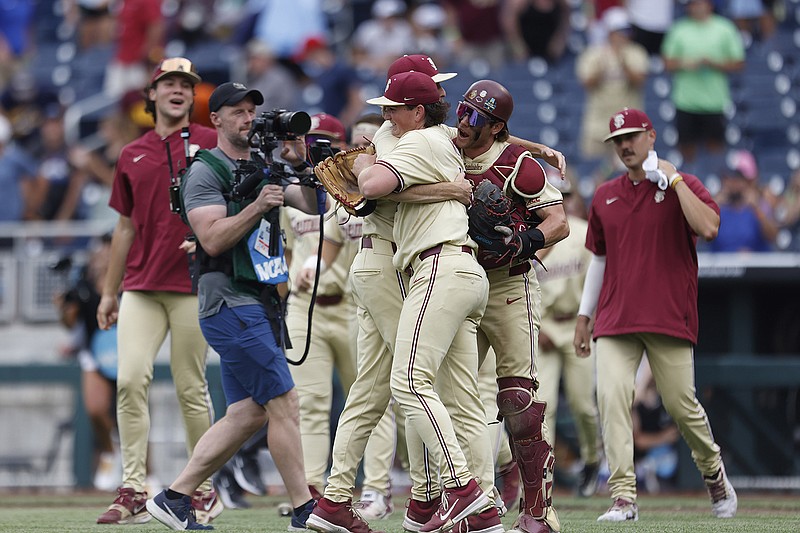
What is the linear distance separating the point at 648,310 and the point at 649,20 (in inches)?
321

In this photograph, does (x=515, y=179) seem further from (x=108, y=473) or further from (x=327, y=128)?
(x=108, y=473)

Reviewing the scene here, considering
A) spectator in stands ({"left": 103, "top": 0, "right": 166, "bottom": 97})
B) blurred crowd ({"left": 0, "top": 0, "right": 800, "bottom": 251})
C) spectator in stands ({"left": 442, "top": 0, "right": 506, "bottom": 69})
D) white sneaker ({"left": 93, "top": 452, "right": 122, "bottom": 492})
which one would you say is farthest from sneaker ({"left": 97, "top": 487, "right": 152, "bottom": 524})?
spectator in stands ({"left": 103, "top": 0, "right": 166, "bottom": 97})

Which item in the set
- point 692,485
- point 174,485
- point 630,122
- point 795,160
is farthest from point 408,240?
point 795,160

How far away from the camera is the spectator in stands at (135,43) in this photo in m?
16.7

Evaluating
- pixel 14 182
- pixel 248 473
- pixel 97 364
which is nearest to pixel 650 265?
pixel 248 473

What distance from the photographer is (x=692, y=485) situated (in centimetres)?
1082

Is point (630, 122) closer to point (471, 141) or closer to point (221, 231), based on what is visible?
point (471, 141)

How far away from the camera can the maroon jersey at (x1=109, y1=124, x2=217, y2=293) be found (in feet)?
24.8

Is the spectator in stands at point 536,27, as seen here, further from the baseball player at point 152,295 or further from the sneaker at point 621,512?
Result: the sneaker at point 621,512

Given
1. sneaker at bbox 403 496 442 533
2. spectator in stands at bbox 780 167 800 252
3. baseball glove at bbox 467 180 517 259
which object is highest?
baseball glove at bbox 467 180 517 259

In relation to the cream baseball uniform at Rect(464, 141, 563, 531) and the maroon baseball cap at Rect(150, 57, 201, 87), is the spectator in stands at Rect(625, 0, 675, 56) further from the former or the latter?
the cream baseball uniform at Rect(464, 141, 563, 531)

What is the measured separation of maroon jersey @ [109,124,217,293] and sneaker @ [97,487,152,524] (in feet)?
3.63

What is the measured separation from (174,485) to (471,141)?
6.88 ft

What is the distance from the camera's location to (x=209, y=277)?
6.48 m
